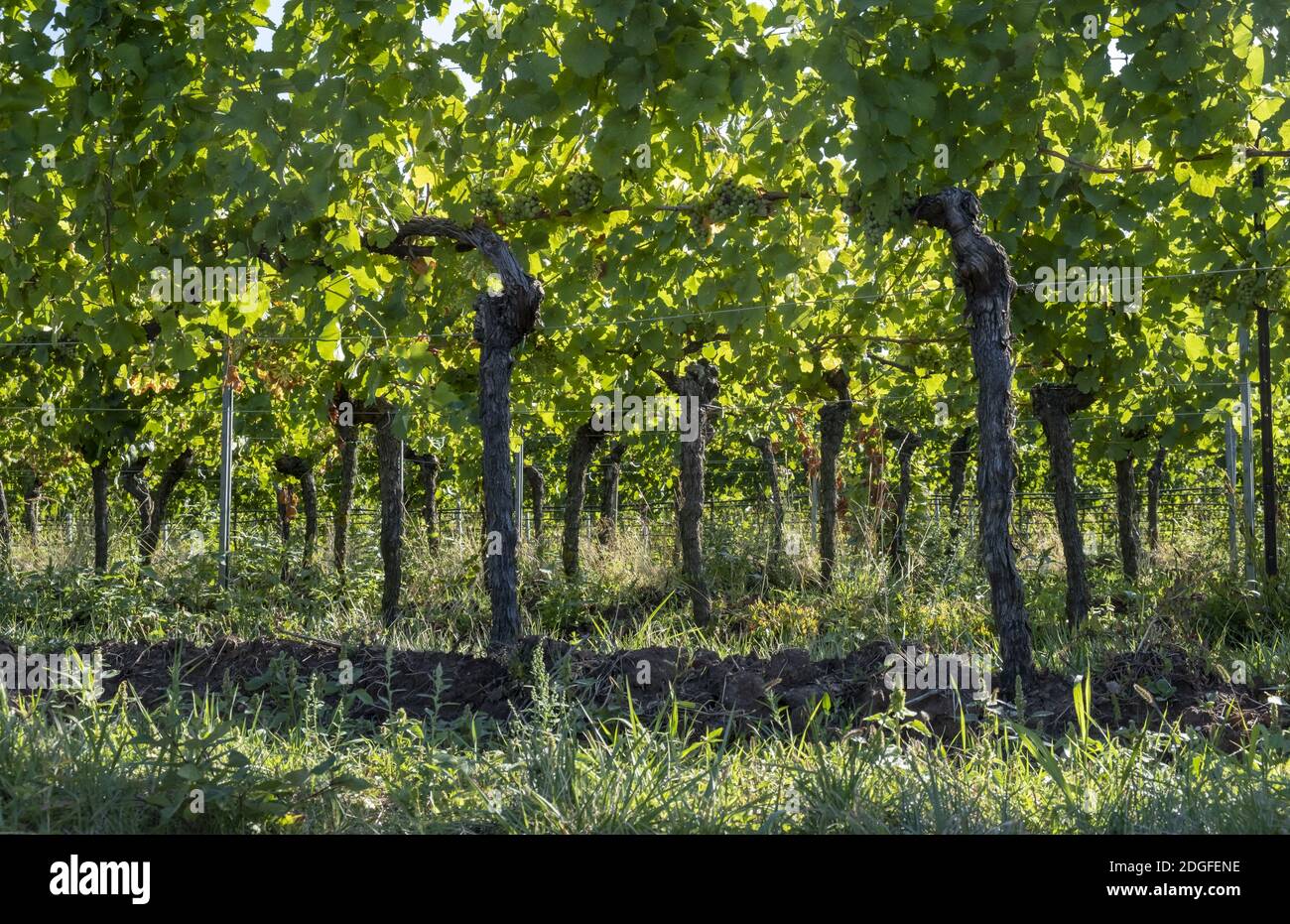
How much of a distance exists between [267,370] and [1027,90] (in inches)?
280

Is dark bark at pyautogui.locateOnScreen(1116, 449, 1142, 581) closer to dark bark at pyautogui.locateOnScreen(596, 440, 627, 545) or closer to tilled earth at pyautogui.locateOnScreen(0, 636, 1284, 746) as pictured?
tilled earth at pyautogui.locateOnScreen(0, 636, 1284, 746)

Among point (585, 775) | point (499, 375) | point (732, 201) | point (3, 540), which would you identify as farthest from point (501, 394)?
point (3, 540)

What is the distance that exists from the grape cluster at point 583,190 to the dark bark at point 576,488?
4916 mm

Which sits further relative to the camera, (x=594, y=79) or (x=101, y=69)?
(x=101, y=69)

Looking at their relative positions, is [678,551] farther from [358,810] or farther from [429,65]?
[358,810]

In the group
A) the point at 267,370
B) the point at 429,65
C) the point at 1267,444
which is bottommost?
the point at 1267,444

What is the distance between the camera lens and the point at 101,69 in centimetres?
505

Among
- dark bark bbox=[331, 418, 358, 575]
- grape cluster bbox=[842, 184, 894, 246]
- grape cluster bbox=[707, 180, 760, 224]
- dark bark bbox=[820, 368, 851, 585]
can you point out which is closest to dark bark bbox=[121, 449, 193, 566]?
dark bark bbox=[331, 418, 358, 575]

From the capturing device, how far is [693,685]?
184 inches

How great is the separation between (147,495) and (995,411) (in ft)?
42.9

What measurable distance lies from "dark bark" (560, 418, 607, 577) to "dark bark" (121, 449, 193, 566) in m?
4.39
